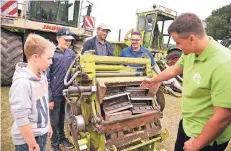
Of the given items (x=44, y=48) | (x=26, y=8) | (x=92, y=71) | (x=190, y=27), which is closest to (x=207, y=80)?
(x=190, y=27)

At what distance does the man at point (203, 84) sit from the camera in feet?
5.55

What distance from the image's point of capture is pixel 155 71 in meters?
3.88

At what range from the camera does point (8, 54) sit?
6.61 m

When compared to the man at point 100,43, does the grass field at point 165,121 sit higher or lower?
lower

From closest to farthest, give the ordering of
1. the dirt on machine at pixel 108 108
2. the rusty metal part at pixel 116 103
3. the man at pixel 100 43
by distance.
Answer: the dirt on machine at pixel 108 108, the rusty metal part at pixel 116 103, the man at pixel 100 43

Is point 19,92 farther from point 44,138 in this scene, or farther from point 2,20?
point 2,20

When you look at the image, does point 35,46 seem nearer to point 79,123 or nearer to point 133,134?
point 79,123

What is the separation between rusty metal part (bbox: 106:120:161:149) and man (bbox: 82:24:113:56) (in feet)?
5.20

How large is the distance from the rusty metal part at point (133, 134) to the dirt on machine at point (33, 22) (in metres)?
4.78

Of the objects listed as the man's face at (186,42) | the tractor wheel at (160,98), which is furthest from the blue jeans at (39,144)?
the tractor wheel at (160,98)

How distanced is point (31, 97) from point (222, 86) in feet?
4.74

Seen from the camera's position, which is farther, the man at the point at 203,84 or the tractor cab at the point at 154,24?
the tractor cab at the point at 154,24

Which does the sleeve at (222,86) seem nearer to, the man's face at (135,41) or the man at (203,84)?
the man at (203,84)

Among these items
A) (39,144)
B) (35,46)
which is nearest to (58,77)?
(39,144)
